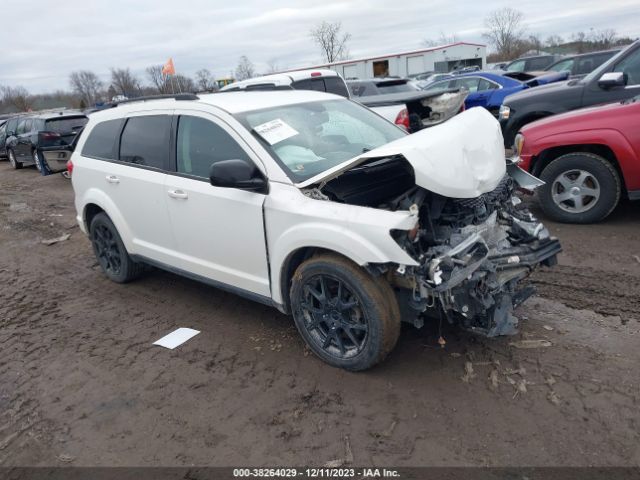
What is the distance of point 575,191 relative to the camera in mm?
5508

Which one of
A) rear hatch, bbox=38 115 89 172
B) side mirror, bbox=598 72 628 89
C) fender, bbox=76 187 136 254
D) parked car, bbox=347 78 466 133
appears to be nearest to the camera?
fender, bbox=76 187 136 254

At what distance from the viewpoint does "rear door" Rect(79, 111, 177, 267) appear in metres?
4.25

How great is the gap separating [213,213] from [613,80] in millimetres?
5364

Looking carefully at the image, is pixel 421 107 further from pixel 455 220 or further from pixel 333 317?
pixel 333 317

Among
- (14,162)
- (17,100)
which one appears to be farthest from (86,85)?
(14,162)

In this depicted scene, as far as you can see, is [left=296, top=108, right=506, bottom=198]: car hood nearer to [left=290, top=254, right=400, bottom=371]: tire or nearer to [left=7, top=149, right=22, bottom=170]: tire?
[left=290, top=254, right=400, bottom=371]: tire

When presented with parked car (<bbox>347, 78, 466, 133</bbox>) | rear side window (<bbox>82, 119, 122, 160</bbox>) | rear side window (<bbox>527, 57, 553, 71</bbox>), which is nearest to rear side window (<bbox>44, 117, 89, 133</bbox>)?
parked car (<bbox>347, 78, 466, 133</bbox>)

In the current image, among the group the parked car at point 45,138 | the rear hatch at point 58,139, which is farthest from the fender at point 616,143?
the parked car at point 45,138

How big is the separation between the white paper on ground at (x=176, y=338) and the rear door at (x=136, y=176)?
62cm

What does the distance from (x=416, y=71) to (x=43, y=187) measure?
3002cm

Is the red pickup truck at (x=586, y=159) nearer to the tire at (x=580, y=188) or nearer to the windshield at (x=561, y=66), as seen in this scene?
the tire at (x=580, y=188)

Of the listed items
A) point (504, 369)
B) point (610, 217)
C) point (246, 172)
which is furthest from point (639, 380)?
point (610, 217)

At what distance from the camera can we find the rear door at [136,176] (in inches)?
167

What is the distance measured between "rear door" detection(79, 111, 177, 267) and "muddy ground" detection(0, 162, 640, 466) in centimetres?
68
